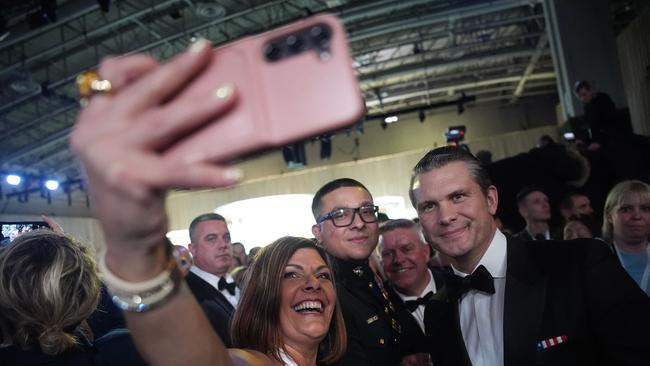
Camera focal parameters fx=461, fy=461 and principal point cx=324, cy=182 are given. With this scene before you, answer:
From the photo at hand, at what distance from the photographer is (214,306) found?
9.27 ft

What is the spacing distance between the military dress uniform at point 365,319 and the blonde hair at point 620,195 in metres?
1.48

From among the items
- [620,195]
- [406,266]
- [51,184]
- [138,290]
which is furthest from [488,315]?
[51,184]

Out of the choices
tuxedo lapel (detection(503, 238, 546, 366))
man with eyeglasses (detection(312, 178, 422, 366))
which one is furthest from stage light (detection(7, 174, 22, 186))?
tuxedo lapel (detection(503, 238, 546, 366))

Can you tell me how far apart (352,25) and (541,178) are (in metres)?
6.22

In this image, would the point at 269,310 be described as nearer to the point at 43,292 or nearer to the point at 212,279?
the point at 43,292

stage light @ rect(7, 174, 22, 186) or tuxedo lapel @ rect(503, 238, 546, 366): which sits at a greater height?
stage light @ rect(7, 174, 22, 186)

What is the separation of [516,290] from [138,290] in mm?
1263

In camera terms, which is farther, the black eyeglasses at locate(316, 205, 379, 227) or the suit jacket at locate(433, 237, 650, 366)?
the black eyeglasses at locate(316, 205, 379, 227)

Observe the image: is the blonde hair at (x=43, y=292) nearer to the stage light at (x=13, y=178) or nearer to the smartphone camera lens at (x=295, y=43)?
the smartphone camera lens at (x=295, y=43)

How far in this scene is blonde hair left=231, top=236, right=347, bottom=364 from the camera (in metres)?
1.69

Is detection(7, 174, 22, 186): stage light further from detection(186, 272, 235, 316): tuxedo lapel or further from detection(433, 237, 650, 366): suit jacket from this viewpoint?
detection(433, 237, 650, 366): suit jacket

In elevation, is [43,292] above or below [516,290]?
above

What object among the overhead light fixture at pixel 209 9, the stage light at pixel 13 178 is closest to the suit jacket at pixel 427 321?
the overhead light fixture at pixel 209 9

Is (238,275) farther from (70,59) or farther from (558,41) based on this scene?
(70,59)
